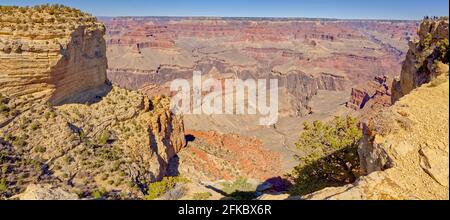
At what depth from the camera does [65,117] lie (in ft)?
84.3

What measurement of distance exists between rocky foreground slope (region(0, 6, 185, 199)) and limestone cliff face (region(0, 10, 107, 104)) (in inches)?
2.3

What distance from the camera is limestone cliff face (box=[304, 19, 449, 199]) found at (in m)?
9.30

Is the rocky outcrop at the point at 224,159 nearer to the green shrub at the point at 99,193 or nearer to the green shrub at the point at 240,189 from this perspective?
the green shrub at the point at 240,189

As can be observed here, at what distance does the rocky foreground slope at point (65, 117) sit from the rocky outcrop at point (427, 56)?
1604cm

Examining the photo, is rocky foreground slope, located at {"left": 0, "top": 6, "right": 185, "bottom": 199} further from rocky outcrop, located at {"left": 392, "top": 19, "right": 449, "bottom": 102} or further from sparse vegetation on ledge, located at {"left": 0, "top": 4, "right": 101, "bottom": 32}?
rocky outcrop, located at {"left": 392, "top": 19, "right": 449, "bottom": 102}

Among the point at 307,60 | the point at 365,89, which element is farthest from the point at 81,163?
the point at 307,60

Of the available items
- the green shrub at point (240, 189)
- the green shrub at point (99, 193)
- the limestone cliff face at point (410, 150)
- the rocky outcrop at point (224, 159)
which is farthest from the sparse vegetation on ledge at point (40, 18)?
the limestone cliff face at point (410, 150)

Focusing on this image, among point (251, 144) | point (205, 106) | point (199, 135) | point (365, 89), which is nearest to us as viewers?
point (199, 135)

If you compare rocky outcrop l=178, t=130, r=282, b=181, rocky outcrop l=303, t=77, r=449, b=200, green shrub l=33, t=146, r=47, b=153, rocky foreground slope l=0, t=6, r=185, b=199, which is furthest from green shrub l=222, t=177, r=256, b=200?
rocky outcrop l=303, t=77, r=449, b=200

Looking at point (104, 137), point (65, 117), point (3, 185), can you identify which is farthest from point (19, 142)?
point (104, 137)

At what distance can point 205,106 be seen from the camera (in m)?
84.4

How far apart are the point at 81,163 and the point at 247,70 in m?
153
